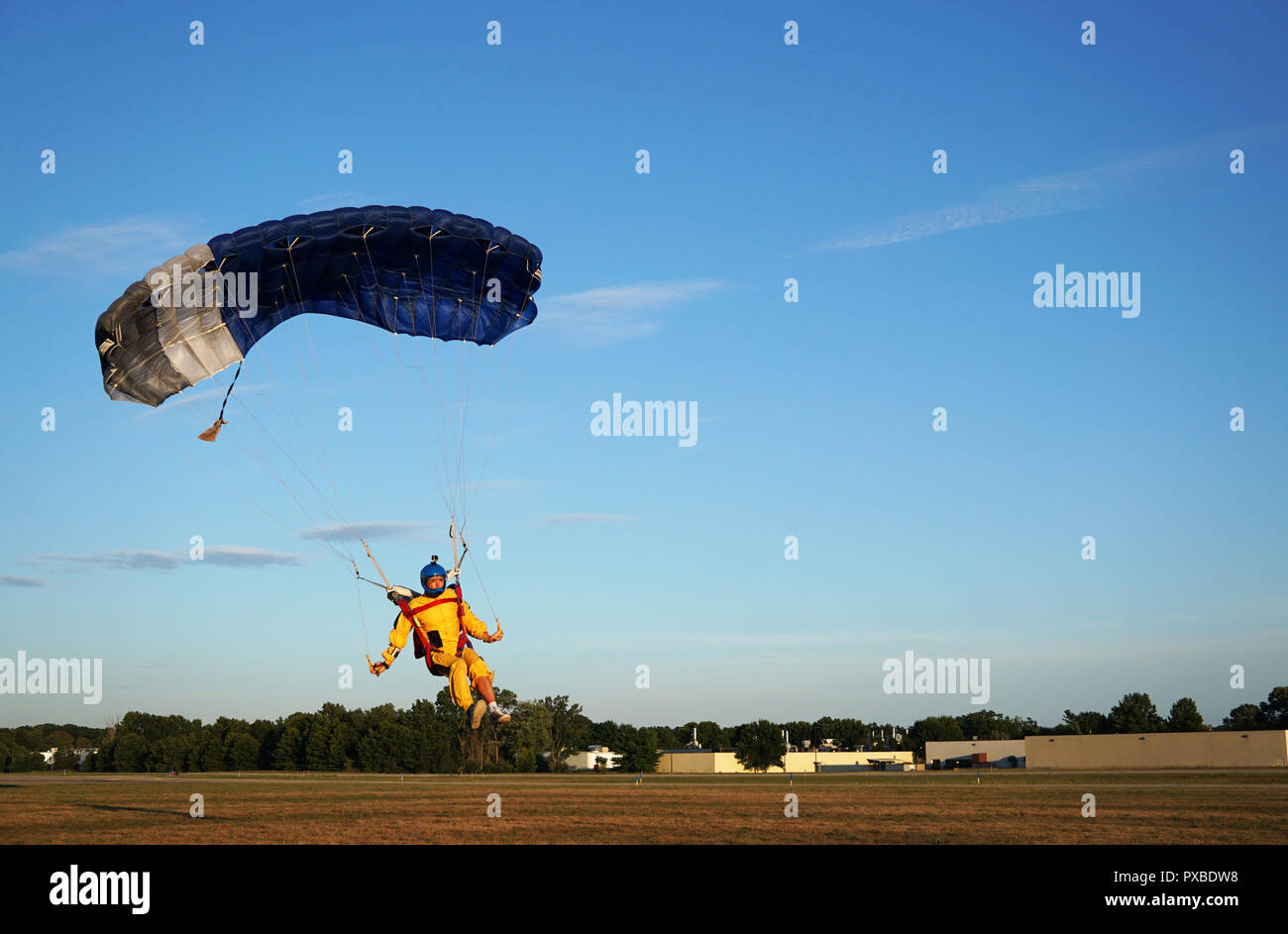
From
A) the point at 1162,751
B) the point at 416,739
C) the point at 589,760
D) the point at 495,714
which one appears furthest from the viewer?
the point at 589,760

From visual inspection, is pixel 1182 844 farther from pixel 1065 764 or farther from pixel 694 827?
pixel 1065 764

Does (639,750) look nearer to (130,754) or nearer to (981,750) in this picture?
(981,750)

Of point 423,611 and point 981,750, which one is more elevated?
point 423,611

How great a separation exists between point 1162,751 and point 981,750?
786 inches

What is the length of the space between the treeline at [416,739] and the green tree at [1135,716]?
10 centimetres

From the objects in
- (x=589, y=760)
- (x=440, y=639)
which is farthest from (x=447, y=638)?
(x=589, y=760)

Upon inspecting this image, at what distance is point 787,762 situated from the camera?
9125 centimetres

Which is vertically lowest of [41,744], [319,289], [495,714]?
[41,744]

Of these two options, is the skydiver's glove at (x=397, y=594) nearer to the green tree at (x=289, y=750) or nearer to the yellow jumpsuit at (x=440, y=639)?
the yellow jumpsuit at (x=440, y=639)

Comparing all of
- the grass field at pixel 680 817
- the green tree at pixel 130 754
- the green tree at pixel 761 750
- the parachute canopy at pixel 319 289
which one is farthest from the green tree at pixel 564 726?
the parachute canopy at pixel 319 289

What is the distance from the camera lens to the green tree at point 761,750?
282ft

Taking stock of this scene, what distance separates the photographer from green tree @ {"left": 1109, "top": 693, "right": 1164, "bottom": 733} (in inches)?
4006
